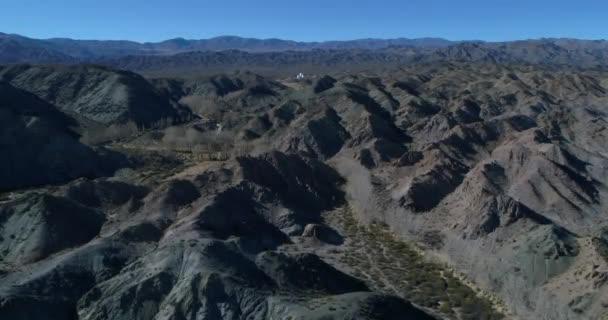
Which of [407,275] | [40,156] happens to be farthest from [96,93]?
[407,275]

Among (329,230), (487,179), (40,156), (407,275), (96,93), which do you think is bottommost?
(407,275)

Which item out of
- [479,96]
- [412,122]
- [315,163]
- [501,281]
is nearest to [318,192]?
[315,163]

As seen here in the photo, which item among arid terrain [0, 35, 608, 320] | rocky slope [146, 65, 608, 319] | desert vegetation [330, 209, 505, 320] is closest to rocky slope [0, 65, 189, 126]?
arid terrain [0, 35, 608, 320]

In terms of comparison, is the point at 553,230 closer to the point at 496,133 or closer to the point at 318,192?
the point at 318,192

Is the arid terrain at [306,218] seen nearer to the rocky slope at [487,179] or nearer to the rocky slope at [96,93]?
the rocky slope at [487,179]

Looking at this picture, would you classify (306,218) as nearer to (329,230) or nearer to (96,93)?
(329,230)

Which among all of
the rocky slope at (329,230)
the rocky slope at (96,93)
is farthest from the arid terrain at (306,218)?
the rocky slope at (96,93)

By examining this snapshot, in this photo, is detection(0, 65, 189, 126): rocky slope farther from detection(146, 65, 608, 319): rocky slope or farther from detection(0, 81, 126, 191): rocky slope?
detection(0, 81, 126, 191): rocky slope
